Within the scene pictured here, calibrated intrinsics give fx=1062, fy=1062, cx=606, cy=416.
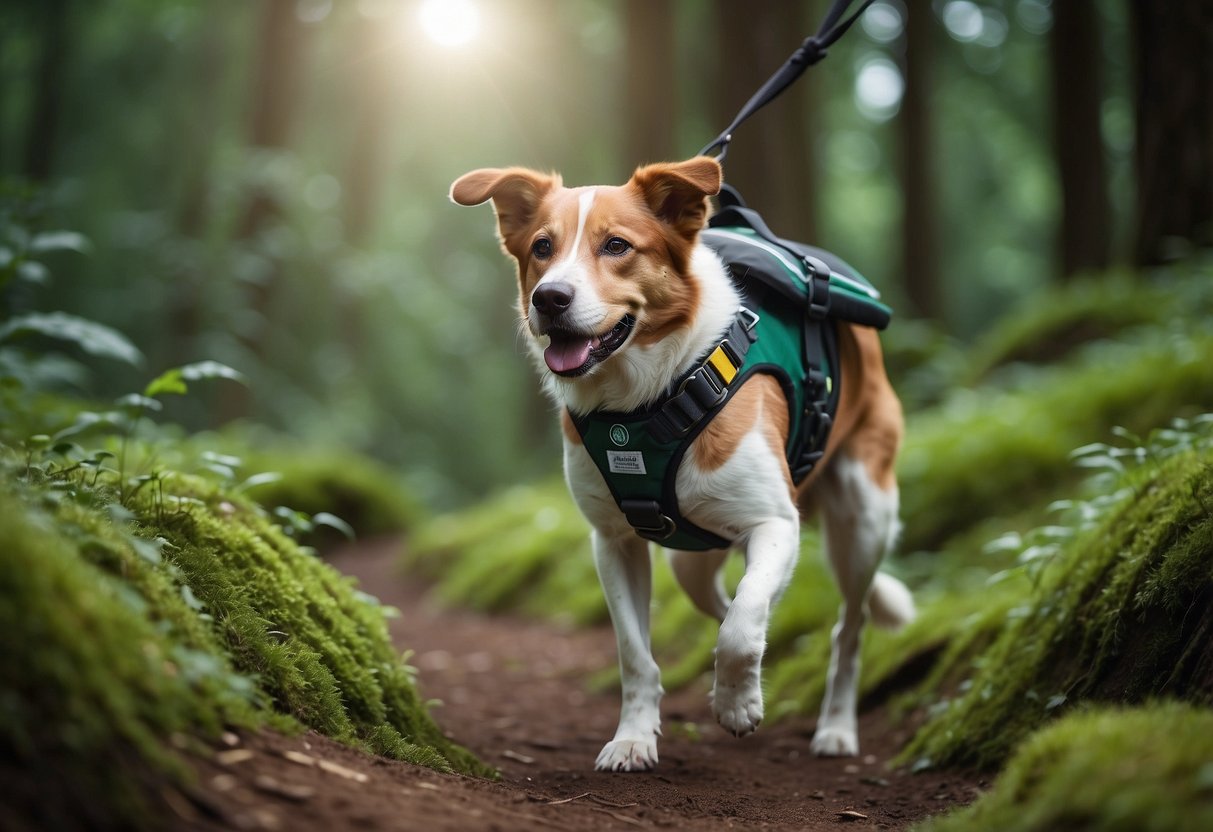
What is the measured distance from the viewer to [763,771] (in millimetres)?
4242

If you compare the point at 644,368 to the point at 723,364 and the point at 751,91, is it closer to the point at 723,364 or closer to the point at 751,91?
the point at 723,364

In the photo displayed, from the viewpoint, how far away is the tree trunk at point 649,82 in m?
11.2

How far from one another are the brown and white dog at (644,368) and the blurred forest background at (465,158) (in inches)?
99.1

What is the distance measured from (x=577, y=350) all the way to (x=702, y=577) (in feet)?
5.20

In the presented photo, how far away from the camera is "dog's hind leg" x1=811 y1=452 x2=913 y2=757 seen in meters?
4.70

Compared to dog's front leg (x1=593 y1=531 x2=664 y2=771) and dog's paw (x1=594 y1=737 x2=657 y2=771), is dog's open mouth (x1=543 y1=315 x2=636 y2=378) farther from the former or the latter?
dog's paw (x1=594 y1=737 x2=657 y2=771)

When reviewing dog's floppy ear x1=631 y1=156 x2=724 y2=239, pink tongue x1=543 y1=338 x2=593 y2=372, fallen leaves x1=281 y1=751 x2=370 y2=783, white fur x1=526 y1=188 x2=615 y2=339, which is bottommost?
fallen leaves x1=281 y1=751 x2=370 y2=783

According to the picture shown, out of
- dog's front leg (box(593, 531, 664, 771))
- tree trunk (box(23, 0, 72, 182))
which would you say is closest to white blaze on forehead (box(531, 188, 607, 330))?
dog's front leg (box(593, 531, 664, 771))

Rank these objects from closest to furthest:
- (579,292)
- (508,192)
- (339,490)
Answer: (579,292)
(508,192)
(339,490)

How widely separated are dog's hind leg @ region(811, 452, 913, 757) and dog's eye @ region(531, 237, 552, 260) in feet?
5.84

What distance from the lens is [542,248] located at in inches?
160

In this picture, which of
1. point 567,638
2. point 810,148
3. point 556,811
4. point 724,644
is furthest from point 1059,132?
point 556,811

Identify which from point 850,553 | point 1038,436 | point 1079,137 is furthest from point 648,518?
point 1079,137

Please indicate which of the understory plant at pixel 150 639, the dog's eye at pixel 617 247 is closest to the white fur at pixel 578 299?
the dog's eye at pixel 617 247
